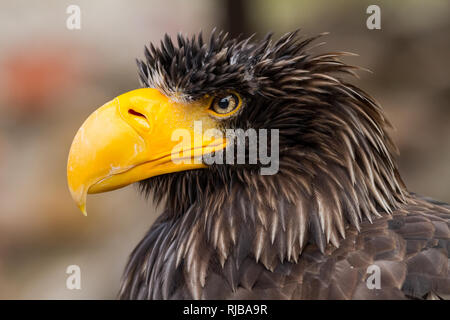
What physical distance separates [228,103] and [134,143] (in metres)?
0.37

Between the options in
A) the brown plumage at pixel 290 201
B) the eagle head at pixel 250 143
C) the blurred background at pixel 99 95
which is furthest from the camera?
the blurred background at pixel 99 95

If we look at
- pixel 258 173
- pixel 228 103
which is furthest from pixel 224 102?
pixel 258 173

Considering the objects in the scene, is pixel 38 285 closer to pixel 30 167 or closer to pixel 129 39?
pixel 30 167

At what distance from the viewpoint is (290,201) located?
201 cm

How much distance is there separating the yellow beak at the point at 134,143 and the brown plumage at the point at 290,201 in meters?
0.08

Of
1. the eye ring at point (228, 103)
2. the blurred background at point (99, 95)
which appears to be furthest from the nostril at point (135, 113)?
the blurred background at point (99, 95)

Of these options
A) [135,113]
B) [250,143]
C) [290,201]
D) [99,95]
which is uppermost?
[99,95]

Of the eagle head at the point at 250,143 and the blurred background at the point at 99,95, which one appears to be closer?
the eagle head at the point at 250,143

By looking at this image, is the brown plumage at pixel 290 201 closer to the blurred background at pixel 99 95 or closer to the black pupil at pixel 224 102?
the black pupil at pixel 224 102

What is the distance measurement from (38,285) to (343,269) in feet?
12.4

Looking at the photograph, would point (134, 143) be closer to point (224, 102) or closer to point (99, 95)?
point (224, 102)

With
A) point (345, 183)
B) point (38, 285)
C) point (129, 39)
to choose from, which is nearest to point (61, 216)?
point (38, 285)

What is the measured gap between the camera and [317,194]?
201cm

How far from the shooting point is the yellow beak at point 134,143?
197 centimetres
